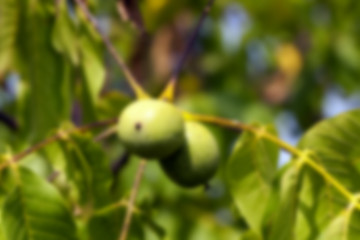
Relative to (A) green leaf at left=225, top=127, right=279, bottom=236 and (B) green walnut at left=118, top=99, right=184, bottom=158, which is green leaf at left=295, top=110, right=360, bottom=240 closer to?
(A) green leaf at left=225, top=127, right=279, bottom=236

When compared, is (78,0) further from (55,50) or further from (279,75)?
(279,75)

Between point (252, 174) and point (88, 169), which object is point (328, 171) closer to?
point (252, 174)

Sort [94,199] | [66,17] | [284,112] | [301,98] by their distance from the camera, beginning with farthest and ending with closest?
[284,112] → [301,98] → [66,17] → [94,199]

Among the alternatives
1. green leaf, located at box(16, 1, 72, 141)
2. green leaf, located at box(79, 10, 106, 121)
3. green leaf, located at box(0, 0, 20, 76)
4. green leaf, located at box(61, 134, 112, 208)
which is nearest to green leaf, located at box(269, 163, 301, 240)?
green leaf, located at box(61, 134, 112, 208)

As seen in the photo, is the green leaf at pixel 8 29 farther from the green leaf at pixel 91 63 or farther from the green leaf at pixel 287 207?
the green leaf at pixel 287 207

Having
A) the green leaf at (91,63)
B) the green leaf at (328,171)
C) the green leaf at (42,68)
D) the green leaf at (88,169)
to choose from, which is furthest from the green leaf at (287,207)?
the green leaf at (42,68)

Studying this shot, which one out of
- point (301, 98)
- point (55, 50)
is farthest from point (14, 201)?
point (301, 98)
